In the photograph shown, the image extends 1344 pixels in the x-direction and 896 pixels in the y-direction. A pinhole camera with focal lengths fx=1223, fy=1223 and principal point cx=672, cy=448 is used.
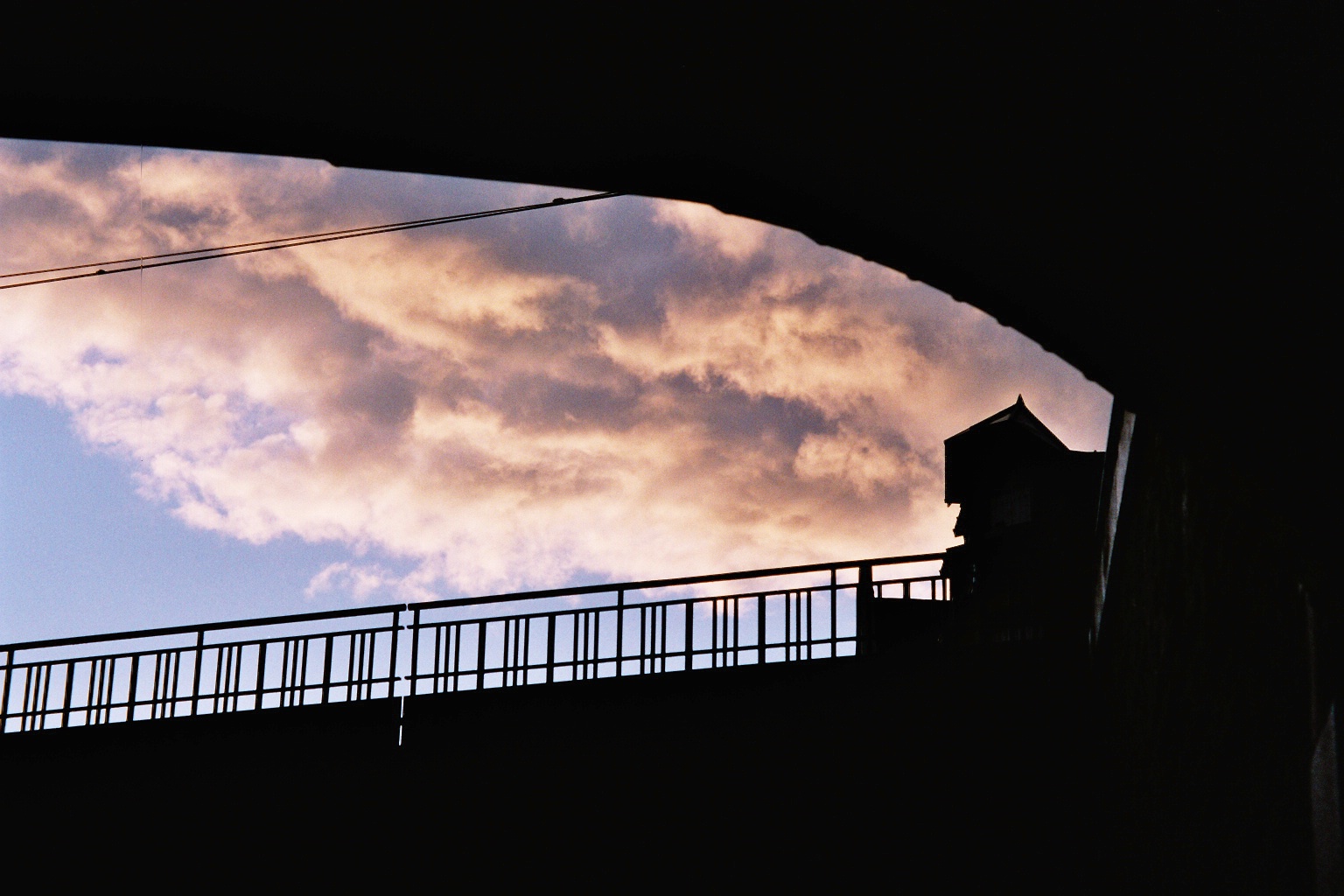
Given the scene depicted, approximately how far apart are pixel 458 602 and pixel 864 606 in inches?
163

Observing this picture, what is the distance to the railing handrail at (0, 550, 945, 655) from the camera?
12.1m

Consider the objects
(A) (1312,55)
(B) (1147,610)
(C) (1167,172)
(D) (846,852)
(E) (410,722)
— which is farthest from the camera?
(E) (410,722)

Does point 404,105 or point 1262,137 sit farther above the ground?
point 404,105

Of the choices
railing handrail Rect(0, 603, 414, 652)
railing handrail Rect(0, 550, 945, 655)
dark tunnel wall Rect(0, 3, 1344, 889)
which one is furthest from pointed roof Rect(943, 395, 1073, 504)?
dark tunnel wall Rect(0, 3, 1344, 889)

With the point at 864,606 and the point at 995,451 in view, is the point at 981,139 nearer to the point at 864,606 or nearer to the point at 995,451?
the point at 864,606

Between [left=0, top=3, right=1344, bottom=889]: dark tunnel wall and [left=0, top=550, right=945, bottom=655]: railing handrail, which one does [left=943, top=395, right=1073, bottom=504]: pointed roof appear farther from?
[left=0, top=3, right=1344, bottom=889]: dark tunnel wall

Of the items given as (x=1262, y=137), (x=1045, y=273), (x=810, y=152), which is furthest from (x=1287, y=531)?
(x=810, y=152)

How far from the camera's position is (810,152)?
298 cm

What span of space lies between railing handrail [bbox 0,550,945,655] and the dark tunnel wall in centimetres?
835

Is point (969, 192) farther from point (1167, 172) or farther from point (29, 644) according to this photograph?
point (29, 644)

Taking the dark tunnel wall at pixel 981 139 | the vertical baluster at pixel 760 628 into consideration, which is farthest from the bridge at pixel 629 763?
the dark tunnel wall at pixel 981 139

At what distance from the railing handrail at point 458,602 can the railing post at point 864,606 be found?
0.10 metres

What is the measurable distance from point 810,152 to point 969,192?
0.40 meters

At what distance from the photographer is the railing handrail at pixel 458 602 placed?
12.1 m
